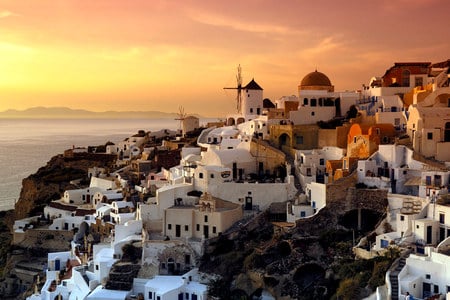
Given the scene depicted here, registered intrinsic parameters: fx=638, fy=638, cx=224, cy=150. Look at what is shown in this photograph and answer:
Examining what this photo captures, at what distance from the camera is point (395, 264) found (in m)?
19.5

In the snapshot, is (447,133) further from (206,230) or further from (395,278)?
(206,230)

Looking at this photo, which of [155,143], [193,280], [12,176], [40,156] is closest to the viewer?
[193,280]

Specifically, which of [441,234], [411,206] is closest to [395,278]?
[441,234]

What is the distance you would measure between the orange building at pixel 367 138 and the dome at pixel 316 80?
910cm

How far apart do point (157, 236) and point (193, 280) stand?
2.87m

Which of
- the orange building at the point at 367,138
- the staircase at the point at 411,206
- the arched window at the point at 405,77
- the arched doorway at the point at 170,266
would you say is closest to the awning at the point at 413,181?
the staircase at the point at 411,206

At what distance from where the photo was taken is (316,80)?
37062 millimetres

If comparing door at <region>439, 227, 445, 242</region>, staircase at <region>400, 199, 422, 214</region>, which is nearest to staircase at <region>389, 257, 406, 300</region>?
door at <region>439, 227, 445, 242</region>

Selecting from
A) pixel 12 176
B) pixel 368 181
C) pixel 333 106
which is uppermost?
pixel 333 106

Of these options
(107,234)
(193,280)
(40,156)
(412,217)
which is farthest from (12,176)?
(412,217)

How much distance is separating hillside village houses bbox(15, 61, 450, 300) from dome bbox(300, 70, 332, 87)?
242cm

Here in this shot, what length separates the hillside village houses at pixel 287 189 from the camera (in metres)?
22.1

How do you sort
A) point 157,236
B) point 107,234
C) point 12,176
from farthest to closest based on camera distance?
point 12,176 → point 107,234 → point 157,236

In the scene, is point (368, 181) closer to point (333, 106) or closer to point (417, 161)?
point (417, 161)
